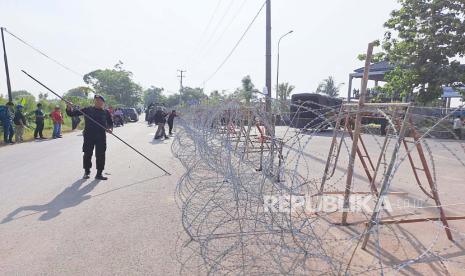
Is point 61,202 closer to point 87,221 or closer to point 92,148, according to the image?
point 87,221

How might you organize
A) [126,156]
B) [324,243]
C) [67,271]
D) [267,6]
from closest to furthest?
[67,271] → [324,243] → [126,156] → [267,6]

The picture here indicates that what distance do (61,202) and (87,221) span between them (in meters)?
1.15

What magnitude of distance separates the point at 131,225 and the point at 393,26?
20043mm

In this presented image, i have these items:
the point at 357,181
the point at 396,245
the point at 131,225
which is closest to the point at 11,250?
the point at 131,225

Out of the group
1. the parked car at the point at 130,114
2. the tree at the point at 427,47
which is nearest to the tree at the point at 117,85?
the parked car at the point at 130,114

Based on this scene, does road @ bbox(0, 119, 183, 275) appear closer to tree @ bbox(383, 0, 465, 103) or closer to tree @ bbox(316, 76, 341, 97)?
tree @ bbox(383, 0, 465, 103)

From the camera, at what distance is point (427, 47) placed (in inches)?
689

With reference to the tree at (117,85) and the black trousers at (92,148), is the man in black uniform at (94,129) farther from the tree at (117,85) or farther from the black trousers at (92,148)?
the tree at (117,85)

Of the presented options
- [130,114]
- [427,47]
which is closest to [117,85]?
[130,114]

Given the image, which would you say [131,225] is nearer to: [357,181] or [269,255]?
[269,255]

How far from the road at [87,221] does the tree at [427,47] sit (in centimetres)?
1557

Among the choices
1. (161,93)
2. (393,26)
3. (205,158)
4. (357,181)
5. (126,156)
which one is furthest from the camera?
(161,93)

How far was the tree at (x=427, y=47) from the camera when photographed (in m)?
16.8

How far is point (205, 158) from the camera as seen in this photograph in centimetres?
479
